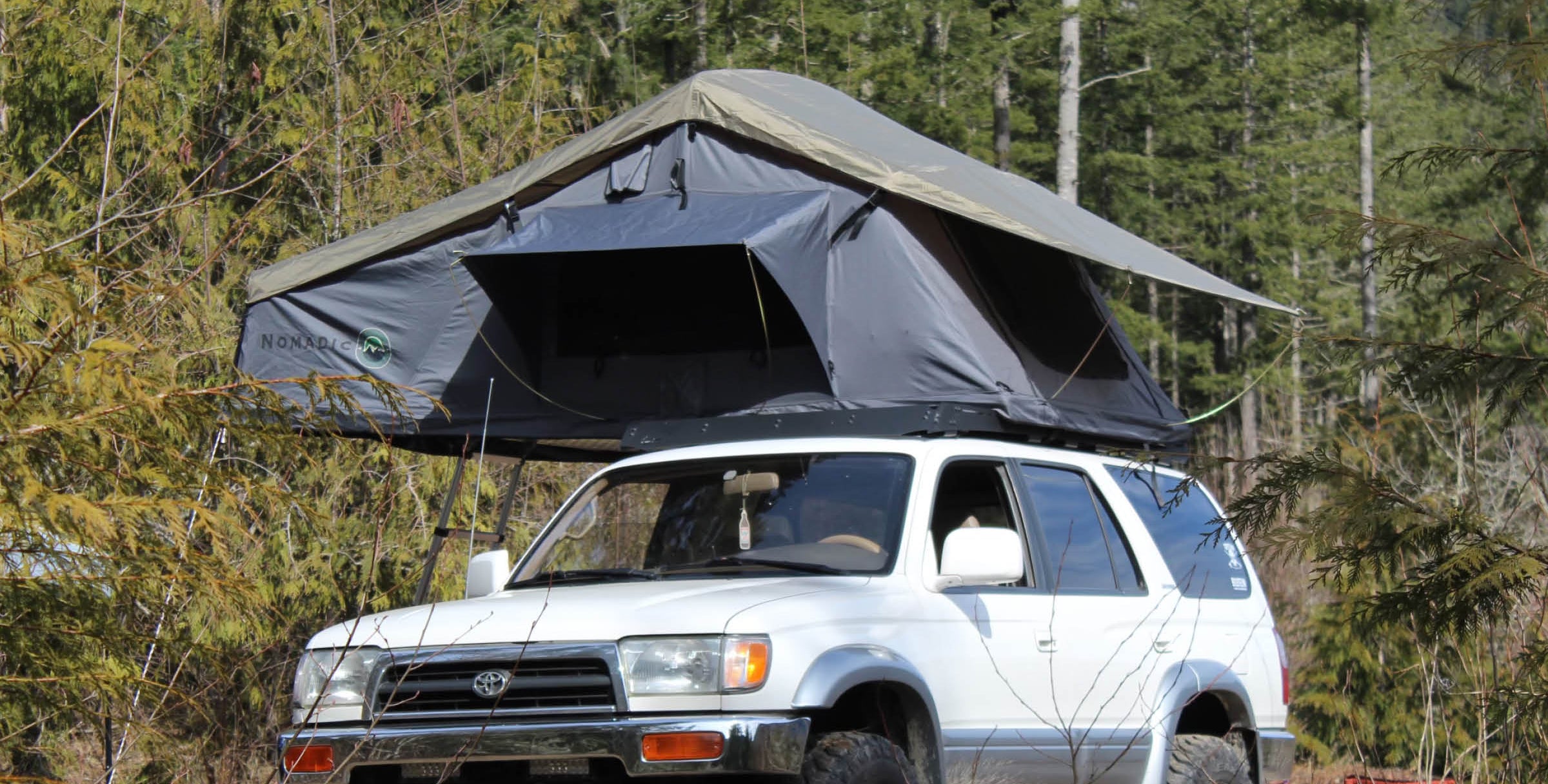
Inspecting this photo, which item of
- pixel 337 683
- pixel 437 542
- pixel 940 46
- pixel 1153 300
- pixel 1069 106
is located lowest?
pixel 337 683

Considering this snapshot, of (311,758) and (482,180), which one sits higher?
(482,180)

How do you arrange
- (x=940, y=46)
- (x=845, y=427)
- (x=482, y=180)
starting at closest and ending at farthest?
(x=845, y=427) → (x=482, y=180) → (x=940, y=46)

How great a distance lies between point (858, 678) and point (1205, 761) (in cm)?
235

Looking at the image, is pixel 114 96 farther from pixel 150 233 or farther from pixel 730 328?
pixel 150 233

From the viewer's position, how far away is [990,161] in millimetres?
25656

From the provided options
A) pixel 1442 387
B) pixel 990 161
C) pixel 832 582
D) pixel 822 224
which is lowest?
pixel 832 582

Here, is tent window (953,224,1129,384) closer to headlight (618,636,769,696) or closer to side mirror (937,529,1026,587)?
side mirror (937,529,1026,587)

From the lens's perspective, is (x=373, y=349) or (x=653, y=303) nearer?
(x=373, y=349)

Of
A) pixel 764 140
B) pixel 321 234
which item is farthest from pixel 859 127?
pixel 321 234

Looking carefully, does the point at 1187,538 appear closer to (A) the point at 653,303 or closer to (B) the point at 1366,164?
(A) the point at 653,303

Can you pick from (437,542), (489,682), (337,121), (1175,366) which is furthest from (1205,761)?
(1175,366)

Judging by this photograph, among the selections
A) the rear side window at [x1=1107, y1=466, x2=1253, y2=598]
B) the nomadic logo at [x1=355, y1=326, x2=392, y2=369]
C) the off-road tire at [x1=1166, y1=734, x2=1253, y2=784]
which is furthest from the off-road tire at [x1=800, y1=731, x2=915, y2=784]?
the nomadic logo at [x1=355, y1=326, x2=392, y2=369]

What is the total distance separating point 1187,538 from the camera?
24.6 ft

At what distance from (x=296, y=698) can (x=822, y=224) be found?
3066 mm
